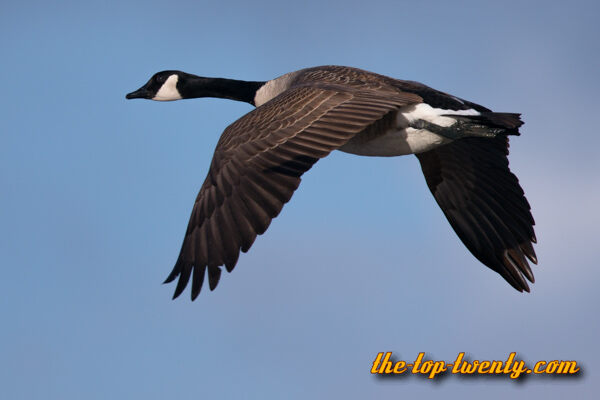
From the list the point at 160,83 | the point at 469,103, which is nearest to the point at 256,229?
the point at 469,103

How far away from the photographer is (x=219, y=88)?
10711 mm

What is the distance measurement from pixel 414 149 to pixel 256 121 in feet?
6.26

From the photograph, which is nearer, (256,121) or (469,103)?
(256,121)

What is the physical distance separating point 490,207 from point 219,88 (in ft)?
11.8

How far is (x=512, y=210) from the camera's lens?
9.84 metres

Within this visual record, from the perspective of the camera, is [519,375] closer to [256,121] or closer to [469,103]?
[469,103]

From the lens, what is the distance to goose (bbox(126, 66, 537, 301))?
6941 mm

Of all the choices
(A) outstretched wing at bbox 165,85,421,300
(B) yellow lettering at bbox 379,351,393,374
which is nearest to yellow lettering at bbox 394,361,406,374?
(B) yellow lettering at bbox 379,351,393,374

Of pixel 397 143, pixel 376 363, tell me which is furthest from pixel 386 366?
pixel 397 143

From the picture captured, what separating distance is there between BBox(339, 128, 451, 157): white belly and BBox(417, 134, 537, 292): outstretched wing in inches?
52.2

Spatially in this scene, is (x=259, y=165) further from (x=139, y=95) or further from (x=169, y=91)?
(x=139, y=95)

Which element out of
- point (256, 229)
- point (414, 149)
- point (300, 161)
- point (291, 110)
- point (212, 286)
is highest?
point (414, 149)

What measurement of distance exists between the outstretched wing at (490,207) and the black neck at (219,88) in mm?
2231

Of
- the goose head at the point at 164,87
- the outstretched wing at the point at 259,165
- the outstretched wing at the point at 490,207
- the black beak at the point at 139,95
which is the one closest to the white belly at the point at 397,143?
the outstretched wing at the point at 259,165
